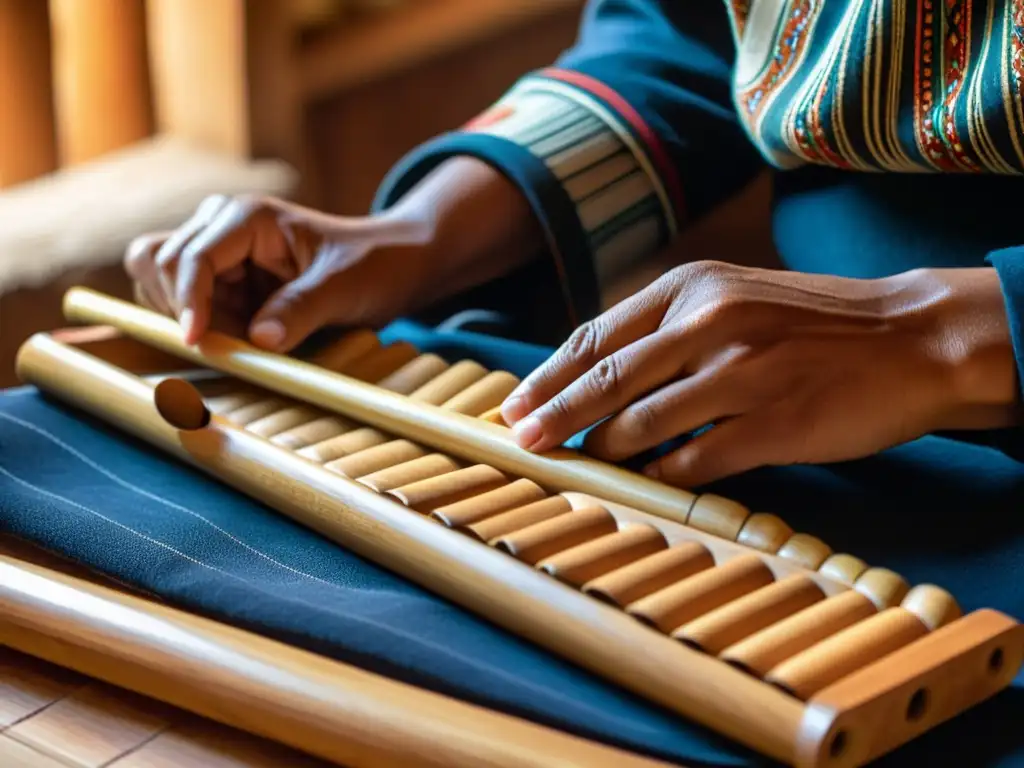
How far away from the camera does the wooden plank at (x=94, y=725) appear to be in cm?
57

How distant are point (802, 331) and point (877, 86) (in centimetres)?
20

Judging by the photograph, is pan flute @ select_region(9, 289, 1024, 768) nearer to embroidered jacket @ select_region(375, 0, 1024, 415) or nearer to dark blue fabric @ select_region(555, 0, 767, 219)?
embroidered jacket @ select_region(375, 0, 1024, 415)

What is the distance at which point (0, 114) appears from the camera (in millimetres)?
1614

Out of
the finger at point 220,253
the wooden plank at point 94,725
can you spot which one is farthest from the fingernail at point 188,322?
the wooden plank at point 94,725

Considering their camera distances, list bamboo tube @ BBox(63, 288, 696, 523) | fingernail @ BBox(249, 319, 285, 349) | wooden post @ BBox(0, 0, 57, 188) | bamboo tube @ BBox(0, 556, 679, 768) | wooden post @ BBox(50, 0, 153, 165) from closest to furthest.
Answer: bamboo tube @ BBox(0, 556, 679, 768) < bamboo tube @ BBox(63, 288, 696, 523) < fingernail @ BBox(249, 319, 285, 349) < wooden post @ BBox(0, 0, 57, 188) < wooden post @ BBox(50, 0, 153, 165)

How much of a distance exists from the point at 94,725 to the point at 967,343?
50 centimetres

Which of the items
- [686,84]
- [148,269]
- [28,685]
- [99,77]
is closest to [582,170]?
[686,84]

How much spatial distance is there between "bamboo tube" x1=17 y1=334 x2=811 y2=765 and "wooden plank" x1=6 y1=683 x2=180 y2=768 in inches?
5.4

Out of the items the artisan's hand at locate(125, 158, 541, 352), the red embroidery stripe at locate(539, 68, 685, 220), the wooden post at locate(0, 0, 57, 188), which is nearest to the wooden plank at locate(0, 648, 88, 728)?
the artisan's hand at locate(125, 158, 541, 352)

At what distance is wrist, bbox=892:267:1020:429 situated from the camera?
0.71 m

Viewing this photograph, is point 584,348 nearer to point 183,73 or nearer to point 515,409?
point 515,409

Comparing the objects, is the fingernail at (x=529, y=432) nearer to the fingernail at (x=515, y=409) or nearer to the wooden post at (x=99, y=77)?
the fingernail at (x=515, y=409)

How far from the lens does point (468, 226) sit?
1021 mm

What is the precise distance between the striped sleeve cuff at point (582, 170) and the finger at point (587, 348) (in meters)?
0.24
